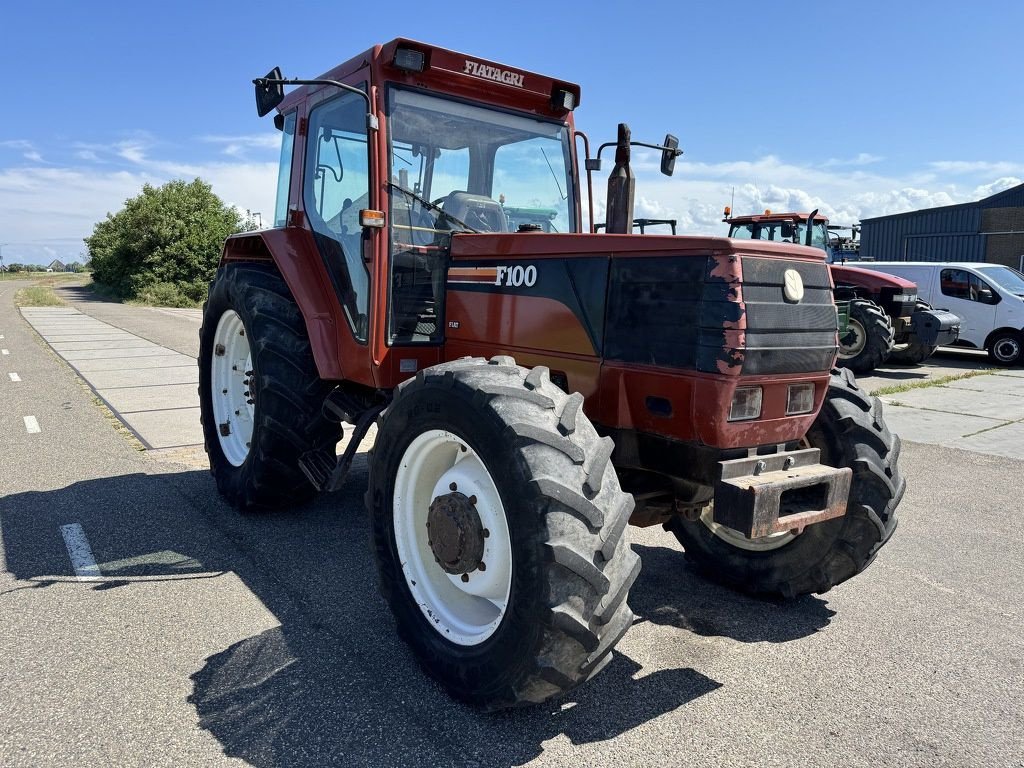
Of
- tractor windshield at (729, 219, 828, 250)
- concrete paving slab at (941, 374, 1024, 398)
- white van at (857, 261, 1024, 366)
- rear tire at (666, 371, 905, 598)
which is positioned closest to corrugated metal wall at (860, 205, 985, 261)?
white van at (857, 261, 1024, 366)

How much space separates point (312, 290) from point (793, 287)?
2774mm

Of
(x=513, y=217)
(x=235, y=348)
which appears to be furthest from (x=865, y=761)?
(x=235, y=348)

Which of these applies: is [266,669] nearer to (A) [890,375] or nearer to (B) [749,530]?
(B) [749,530]

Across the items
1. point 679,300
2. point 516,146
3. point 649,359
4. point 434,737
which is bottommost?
point 434,737

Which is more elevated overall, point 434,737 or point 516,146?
point 516,146

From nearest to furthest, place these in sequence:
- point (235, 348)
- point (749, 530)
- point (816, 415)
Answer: point (749, 530) < point (816, 415) < point (235, 348)

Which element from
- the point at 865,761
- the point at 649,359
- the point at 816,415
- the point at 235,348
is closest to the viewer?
the point at 865,761

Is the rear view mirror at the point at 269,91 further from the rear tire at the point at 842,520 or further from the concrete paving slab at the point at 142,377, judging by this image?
the concrete paving slab at the point at 142,377

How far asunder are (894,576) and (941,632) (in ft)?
2.26

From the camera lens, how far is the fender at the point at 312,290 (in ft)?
14.1

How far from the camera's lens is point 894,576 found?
412cm

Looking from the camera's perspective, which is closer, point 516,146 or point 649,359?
point 649,359

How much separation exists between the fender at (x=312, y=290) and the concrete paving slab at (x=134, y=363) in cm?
864

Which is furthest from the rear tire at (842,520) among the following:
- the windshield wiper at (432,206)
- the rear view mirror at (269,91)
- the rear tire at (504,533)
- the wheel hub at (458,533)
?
the rear view mirror at (269,91)
